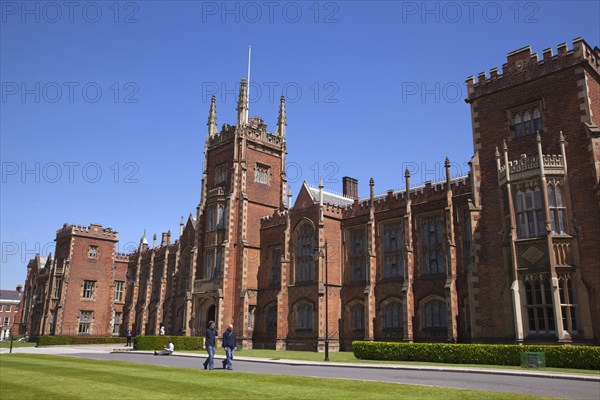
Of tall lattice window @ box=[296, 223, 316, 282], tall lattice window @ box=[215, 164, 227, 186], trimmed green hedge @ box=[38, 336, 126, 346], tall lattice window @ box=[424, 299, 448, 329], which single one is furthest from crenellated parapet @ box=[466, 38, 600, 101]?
trimmed green hedge @ box=[38, 336, 126, 346]

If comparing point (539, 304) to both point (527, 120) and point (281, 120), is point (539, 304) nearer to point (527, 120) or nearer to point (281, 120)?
point (527, 120)

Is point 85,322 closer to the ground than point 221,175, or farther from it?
closer to the ground

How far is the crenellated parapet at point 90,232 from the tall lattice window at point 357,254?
3520 centimetres

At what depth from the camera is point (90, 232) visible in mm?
59375

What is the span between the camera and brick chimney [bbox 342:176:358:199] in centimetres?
4750

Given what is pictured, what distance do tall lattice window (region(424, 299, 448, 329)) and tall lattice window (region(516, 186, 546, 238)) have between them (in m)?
8.59

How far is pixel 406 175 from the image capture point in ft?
113

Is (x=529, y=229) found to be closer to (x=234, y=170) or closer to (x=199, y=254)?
(x=234, y=170)

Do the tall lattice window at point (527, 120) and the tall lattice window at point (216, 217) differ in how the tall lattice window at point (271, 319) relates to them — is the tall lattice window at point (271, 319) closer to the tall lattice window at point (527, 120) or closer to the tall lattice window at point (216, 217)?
the tall lattice window at point (216, 217)

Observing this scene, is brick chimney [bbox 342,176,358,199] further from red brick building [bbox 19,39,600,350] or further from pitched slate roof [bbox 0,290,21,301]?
pitched slate roof [bbox 0,290,21,301]

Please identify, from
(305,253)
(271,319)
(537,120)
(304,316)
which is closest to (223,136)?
(305,253)

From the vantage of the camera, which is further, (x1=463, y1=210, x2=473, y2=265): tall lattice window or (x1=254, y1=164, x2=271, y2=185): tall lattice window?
(x1=254, y1=164, x2=271, y2=185): tall lattice window

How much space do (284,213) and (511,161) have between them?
69.3 feet

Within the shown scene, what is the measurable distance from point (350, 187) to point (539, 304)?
2632cm
